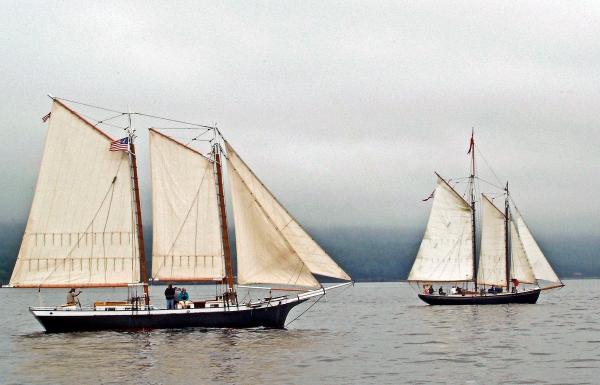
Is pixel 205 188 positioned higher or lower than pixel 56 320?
higher

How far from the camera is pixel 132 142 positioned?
6938cm

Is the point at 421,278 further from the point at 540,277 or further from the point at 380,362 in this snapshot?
the point at 380,362

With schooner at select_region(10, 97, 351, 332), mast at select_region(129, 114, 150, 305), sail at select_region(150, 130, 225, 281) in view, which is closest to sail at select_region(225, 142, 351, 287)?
schooner at select_region(10, 97, 351, 332)

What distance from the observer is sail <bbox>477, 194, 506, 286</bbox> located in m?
116

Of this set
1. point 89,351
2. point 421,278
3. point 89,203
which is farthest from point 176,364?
point 421,278

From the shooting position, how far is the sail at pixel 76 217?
2616 inches

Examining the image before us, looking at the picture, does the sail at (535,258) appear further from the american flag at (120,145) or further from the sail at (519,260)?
the american flag at (120,145)

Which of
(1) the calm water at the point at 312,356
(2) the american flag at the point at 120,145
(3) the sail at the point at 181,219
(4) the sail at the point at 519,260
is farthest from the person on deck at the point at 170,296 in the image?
(4) the sail at the point at 519,260

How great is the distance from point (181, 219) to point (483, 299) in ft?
198

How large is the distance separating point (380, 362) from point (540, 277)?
→ 71663mm

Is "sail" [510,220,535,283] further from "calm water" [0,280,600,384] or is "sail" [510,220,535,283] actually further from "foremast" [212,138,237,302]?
"foremast" [212,138,237,302]

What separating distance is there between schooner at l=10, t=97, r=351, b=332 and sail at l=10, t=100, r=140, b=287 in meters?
0.08

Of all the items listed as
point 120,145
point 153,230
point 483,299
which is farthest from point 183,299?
point 483,299

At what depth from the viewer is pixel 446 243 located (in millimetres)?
113438
